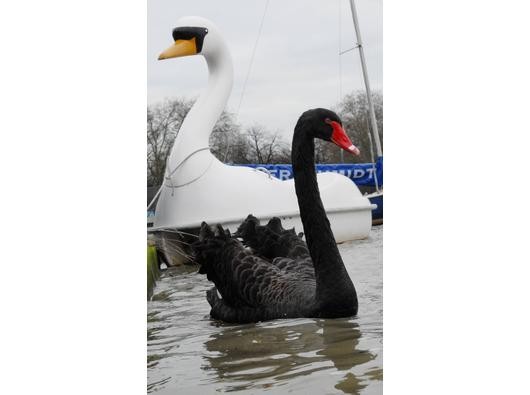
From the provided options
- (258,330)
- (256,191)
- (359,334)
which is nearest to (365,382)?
(359,334)

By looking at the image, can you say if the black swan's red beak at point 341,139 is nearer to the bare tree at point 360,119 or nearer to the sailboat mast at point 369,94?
the bare tree at point 360,119

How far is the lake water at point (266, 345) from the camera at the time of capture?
10.3 feet

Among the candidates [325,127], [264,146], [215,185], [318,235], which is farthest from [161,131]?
[318,235]

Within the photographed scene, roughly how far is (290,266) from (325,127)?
0.70 metres

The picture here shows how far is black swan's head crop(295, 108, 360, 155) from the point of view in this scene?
355 centimetres

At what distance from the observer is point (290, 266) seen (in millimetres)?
3799

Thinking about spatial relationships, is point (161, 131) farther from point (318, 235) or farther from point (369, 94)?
point (369, 94)

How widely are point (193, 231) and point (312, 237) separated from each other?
55 cm

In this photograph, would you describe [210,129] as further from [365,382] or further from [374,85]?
[365,382]

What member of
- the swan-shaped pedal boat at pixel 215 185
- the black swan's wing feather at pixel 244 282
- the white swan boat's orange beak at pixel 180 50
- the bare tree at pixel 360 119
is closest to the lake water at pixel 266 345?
the black swan's wing feather at pixel 244 282

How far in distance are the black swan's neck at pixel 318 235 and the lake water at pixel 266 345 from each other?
0.08 metres

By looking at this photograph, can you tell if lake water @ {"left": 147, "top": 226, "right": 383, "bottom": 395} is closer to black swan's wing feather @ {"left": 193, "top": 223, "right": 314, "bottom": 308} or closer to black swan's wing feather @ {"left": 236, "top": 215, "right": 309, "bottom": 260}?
black swan's wing feather @ {"left": 193, "top": 223, "right": 314, "bottom": 308}

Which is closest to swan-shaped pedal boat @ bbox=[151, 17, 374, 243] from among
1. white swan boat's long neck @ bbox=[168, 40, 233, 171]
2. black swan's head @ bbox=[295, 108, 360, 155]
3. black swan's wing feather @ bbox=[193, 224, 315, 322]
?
white swan boat's long neck @ bbox=[168, 40, 233, 171]

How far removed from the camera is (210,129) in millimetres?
3572
